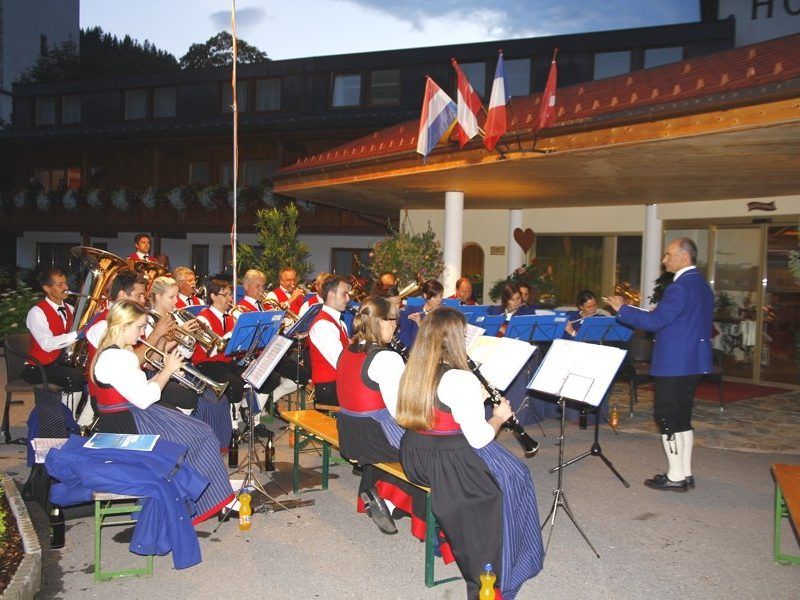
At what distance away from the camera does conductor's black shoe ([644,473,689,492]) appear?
5875 millimetres

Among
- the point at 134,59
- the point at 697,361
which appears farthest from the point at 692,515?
the point at 134,59

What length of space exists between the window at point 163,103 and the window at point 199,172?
248 cm

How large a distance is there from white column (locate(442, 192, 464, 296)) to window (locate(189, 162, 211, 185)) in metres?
12.7

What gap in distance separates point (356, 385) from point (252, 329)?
5.81 feet

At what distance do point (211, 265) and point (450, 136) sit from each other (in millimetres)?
14477

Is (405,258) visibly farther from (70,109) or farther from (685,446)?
(70,109)

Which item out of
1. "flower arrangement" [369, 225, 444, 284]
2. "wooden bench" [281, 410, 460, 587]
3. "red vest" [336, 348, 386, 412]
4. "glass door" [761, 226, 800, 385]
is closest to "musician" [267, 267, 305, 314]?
"flower arrangement" [369, 225, 444, 284]

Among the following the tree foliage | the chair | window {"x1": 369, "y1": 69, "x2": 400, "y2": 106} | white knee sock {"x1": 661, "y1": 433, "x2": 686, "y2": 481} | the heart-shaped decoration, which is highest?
the tree foliage

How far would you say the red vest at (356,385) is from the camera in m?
4.71

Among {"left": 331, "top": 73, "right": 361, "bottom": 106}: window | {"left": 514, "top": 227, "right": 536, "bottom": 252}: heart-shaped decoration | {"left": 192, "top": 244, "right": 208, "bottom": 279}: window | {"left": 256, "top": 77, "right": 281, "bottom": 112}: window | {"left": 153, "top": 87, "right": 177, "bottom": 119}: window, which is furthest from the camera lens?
{"left": 153, "top": 87, "right": 177, "bottom": 119}: window

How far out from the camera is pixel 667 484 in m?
5.89

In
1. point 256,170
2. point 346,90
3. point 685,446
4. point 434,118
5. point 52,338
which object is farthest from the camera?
point 256,170

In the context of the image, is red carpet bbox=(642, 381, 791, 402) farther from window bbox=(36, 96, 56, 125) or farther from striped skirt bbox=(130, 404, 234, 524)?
window bbox=(36, 96, 56, 125)

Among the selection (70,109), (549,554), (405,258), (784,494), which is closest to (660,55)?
(405,258)
